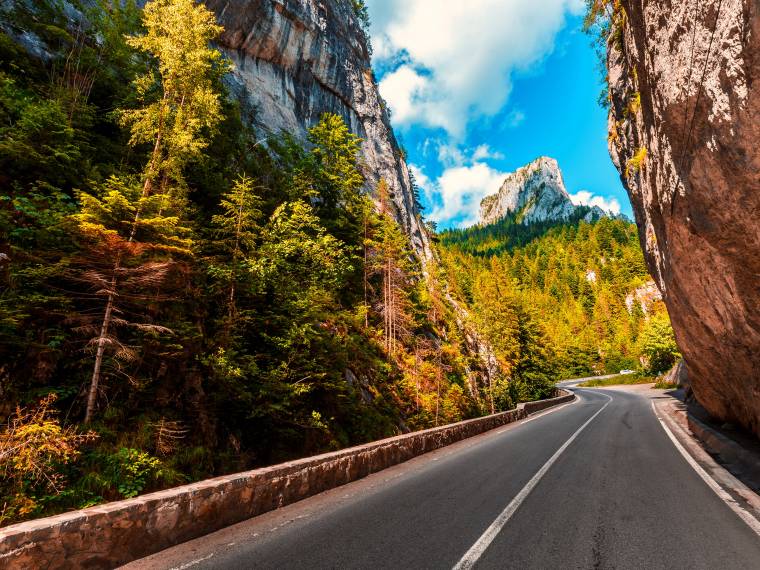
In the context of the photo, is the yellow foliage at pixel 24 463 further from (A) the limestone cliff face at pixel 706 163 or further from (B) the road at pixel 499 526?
(A) the limestone cliff face at pixel 706 163

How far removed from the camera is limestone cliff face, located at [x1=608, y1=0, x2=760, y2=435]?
4883mm

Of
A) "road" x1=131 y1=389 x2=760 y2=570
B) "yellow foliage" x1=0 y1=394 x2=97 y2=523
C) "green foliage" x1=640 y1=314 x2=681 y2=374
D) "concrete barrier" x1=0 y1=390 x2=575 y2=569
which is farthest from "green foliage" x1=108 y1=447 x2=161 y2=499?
"green foliage" x1=640 y1=314 x2=681 y2=374

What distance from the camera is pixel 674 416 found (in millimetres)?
20547

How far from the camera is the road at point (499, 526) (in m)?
3.93

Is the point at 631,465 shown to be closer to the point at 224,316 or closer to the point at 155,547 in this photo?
the point at 155,547

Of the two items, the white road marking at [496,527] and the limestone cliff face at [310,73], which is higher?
the limestone cliff face at [310,73]

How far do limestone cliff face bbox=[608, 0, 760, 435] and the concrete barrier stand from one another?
315 inches

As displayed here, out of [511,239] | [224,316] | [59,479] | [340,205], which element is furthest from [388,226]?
[511,239]

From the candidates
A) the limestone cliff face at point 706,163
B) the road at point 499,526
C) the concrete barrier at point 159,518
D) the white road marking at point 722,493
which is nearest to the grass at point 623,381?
the white road marking at point 722,493

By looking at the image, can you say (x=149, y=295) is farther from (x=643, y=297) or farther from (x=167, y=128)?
(x=643, y=297)

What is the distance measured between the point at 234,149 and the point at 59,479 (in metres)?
18.3

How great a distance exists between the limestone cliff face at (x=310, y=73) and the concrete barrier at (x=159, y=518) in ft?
92.7

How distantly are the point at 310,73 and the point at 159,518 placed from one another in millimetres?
41261

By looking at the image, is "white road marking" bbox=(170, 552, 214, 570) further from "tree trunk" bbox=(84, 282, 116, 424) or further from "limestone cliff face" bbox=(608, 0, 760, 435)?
"limestone cliff face" bbox=(608, 0, 760, 435)
